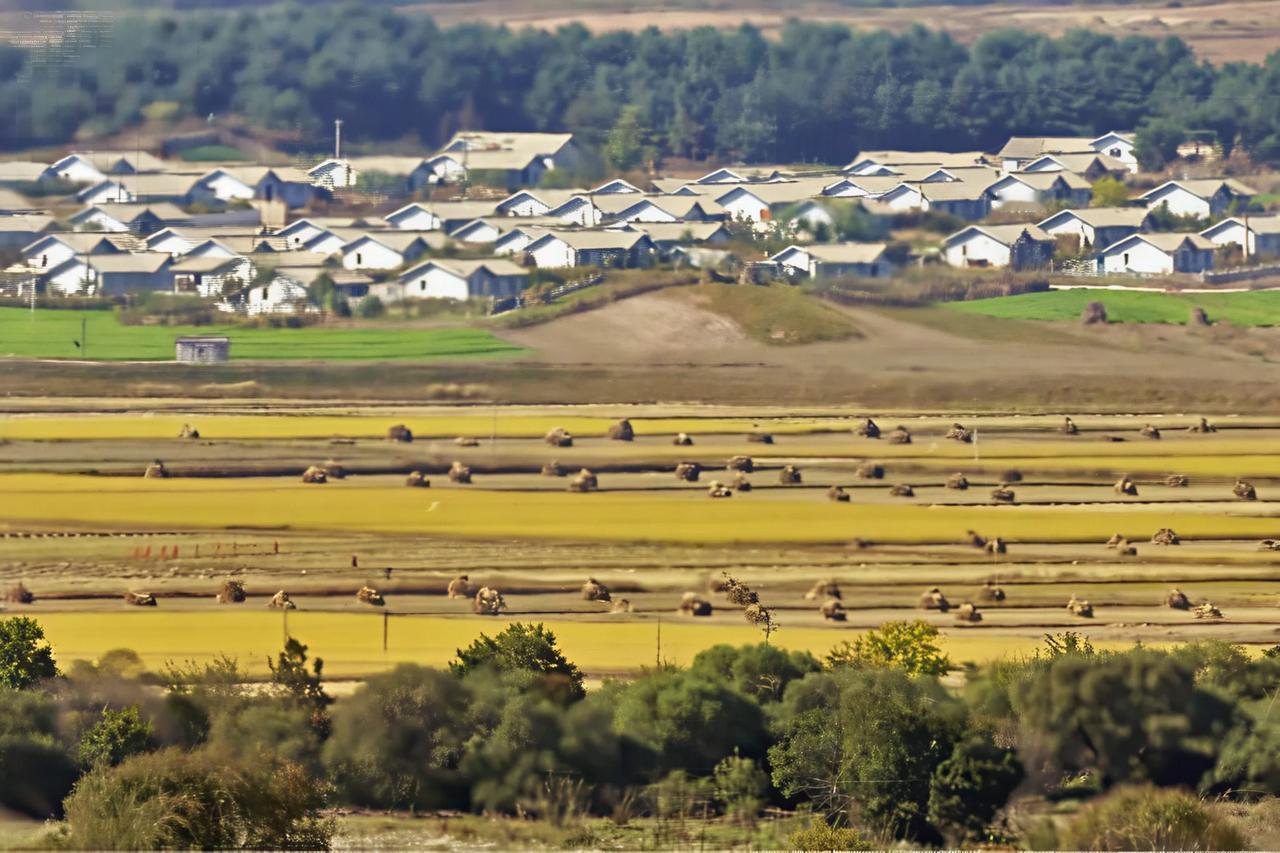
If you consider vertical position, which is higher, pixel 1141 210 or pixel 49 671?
pixel 1141 210

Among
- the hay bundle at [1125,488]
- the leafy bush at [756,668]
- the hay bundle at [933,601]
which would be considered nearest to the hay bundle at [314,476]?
the leafy bush at [756,668]

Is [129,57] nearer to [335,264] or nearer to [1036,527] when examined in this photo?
[335,264]

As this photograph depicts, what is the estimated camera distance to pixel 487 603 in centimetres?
1833

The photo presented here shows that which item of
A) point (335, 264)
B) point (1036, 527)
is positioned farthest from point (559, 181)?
point (1036, 527)

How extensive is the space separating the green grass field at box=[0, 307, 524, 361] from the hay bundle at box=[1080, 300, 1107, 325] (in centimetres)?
586

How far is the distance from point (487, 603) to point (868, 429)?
462 cm

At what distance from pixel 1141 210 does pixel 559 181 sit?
578 centimetres

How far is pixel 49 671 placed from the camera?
55.5 ft

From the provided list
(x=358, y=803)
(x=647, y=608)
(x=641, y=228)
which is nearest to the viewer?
(x=358, y=803)

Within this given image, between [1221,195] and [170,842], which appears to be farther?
[1221,195]

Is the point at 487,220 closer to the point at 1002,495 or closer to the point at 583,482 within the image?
the point at 583,482

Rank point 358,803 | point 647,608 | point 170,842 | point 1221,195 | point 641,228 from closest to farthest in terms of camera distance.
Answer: point 170,842, point 358,803, point 647,608, point 641,228, point 1221,195

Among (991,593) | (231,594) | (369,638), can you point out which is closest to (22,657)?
(231,594)

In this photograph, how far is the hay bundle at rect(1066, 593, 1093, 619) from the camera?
62.3 ft
